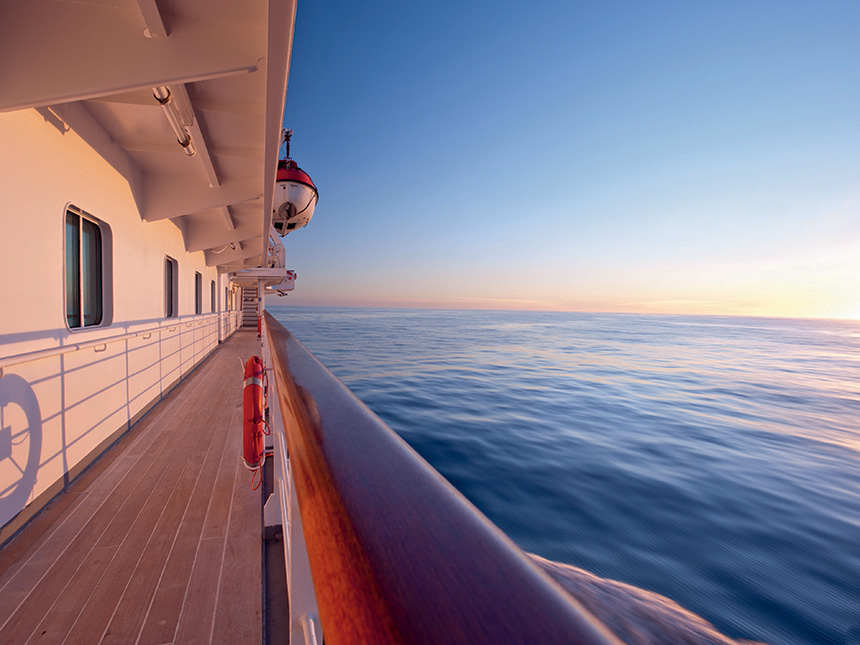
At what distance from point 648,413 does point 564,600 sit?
7054 mm

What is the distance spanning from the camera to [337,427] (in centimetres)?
50

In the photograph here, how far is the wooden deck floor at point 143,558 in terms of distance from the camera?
1327 mm

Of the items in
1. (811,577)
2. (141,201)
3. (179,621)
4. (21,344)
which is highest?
(141,201)

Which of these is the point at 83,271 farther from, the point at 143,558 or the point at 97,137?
the point at 143,558

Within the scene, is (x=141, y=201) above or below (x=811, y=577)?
above

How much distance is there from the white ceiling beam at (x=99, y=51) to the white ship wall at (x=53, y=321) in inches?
11.9

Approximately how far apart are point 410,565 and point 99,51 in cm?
218

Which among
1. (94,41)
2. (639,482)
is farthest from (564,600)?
(639,482)

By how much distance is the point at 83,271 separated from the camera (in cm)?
250

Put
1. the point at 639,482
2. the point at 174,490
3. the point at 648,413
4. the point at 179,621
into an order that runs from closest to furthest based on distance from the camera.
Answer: the point at 179,621 → the point at 174,490 → the point at 639,482 → the point at 648,413

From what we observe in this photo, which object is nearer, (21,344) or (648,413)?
(21,344)

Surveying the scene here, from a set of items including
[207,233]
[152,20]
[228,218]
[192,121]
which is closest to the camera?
[152,20]

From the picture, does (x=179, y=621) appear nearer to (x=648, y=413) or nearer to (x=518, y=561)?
(x=518, y=561)

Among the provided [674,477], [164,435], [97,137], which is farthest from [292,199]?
[674,477]
